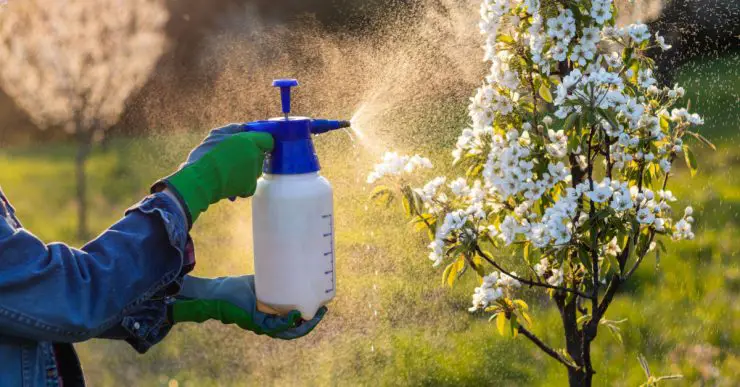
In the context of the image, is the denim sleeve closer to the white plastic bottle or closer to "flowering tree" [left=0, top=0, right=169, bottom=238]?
the white plastic bottle

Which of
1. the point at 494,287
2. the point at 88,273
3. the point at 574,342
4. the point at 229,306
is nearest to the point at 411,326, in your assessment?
the point at 574,342

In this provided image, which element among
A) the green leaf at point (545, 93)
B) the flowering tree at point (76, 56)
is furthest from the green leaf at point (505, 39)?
the flowering tree at point (76, 56)

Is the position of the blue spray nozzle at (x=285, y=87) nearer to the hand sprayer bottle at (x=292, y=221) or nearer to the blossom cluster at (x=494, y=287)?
the hand sprayer bottle at (x=292, y=221)

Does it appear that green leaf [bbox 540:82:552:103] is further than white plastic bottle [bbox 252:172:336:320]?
Yes

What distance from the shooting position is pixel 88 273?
1465mm

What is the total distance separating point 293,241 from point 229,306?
11.4 inches

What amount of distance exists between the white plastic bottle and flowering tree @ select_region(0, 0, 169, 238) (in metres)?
4.40

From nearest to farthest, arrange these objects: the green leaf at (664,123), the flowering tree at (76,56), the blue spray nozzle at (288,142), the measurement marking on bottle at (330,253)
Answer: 1. the blue spray nozzle at (288,142)
2. the measurement marking on bottle at (330,253)
3. the green leaf at (664,123)
4. the flowering tree at (76,56)

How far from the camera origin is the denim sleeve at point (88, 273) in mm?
1416

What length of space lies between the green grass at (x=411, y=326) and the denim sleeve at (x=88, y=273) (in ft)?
7.98

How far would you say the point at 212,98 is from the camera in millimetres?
8109

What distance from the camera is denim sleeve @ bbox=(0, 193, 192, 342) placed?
1416 millimetres

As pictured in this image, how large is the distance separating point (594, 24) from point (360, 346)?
2181 mm

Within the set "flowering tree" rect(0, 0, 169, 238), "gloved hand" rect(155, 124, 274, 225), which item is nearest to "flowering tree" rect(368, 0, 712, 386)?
"gloved hand" rect(155, 124, 274, 225)
